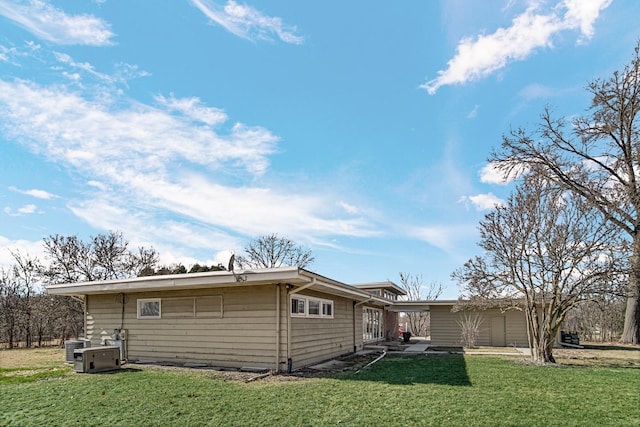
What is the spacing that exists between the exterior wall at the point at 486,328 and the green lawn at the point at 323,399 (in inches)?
404

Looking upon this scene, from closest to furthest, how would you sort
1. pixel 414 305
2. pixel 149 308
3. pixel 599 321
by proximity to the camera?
pixel 149 308 < pixel 414 305 < pixel 599 321

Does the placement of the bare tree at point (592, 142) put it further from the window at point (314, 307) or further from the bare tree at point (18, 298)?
the bare tree at point (18, 298)

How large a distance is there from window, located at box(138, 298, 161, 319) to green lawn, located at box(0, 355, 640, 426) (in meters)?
1.92

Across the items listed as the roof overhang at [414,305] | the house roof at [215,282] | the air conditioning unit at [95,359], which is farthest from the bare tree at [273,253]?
the air conditioning unit at [95,359]

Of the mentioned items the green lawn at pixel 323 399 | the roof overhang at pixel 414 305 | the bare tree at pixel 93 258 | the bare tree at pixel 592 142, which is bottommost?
the green lawn at pixel 323 399

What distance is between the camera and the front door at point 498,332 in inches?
767

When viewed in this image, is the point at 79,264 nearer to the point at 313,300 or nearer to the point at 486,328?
the point at 313,300

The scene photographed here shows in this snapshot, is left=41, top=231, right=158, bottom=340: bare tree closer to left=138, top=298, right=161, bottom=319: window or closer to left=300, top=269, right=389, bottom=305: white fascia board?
left=138, top=298, right=161, bottom=319: window

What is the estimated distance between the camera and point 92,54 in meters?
9.72

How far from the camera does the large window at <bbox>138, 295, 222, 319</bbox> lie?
33.7 feet

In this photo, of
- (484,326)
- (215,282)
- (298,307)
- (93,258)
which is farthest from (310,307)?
(93,258)

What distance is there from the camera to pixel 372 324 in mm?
20047

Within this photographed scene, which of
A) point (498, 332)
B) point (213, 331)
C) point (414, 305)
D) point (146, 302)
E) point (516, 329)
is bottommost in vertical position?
point (498, 332)

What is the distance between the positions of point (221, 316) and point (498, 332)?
47.1ft
